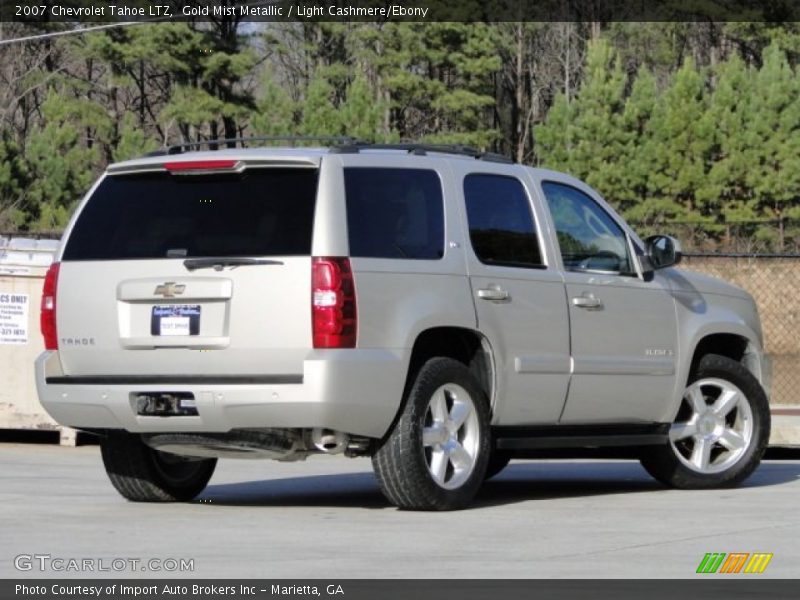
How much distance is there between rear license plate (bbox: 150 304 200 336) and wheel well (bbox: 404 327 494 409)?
4.24 feet

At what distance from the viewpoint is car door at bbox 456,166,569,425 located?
35.1ft

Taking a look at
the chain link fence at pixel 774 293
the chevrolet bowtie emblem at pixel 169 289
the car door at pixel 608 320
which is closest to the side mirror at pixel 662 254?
the car door at pixel 608 320

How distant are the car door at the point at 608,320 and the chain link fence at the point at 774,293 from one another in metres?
27.0

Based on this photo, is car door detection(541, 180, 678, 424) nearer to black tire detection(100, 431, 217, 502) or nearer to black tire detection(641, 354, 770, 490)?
black tire detection(641, 354, 770, 490)

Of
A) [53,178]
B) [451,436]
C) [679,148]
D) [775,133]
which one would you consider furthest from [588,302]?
[775,133]

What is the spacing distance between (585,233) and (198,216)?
2.69 m

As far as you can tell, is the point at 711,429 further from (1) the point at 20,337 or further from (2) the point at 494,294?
(1) the point at 20,337

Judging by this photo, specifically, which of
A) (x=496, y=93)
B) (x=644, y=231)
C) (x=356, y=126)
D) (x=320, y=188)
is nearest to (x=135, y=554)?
(x=320, y=188)

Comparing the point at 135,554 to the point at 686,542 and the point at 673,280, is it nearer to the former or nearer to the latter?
the point at 686,542

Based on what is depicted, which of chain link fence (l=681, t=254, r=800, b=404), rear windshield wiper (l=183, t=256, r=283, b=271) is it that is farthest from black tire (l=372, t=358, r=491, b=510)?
chain link fence (l=681, t=254, r=800, b=404)

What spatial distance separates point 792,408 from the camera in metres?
20.9

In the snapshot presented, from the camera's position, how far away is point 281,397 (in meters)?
9.67

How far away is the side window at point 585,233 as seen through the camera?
37.6 feet

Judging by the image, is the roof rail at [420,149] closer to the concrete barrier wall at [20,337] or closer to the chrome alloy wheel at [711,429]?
the chrome alloy wheel at [711,429]
